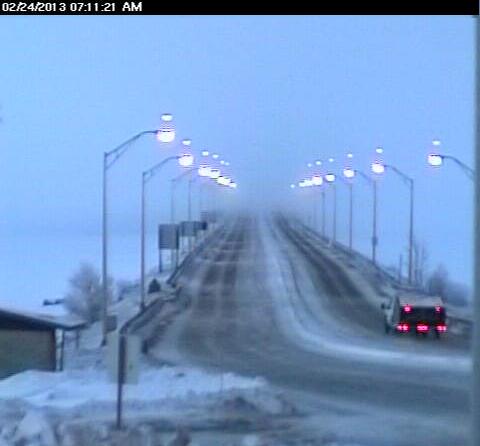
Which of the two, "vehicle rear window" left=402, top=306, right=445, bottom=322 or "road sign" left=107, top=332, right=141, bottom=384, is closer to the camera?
"road sign" left=107, top=332, right=141, bottom=384


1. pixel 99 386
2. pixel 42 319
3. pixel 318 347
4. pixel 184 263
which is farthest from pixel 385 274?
pixel 42 319

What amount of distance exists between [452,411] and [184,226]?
1.67 metres

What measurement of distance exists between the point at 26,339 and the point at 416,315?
190 centimetres

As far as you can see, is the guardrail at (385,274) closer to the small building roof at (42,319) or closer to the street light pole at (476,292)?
the street light pole at (476,292)

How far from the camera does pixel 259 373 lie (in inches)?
186

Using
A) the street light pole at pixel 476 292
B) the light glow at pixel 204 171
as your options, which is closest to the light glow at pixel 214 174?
the light glow at pixel 204 171

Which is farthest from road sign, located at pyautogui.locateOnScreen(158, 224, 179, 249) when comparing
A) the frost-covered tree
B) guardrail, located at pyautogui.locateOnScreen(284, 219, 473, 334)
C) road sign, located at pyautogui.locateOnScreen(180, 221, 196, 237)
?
guardrail, located at pyautogui.locateOnScreen(284, 219, 473, 334)

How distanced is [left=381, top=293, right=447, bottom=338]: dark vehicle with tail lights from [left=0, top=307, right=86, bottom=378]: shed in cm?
158

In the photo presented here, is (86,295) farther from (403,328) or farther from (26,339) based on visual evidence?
(403,328)

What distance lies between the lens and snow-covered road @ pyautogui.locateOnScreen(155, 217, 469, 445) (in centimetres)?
459

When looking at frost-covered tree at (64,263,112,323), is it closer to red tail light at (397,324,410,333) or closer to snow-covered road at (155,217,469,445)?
snow-covered road at (155,217,469,445)

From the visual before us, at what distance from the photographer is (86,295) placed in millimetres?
4590

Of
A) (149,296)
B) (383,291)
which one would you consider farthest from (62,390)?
(383,291)

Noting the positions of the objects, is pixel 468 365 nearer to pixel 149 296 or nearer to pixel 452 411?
pixel 452 411
